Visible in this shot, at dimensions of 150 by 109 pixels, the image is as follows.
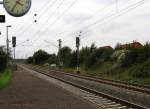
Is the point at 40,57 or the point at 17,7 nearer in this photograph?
the point at 17,7

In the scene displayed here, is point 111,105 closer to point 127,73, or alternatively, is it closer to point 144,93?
point 144,93

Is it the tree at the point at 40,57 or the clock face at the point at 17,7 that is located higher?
the tree at the point at 40,57

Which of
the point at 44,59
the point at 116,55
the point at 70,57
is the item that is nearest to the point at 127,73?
the point at 116,55

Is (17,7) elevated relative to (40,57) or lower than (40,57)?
lower

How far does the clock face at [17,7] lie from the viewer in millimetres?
18688

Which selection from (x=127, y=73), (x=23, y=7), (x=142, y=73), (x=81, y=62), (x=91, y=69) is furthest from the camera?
(x=81, y=62)

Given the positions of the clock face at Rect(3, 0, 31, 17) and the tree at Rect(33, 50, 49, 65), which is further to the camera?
the tree at Rect(33, 50, 49, 65)

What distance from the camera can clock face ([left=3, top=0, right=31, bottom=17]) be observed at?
18.7m

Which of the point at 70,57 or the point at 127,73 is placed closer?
the point at 127,73

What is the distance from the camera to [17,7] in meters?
18.9

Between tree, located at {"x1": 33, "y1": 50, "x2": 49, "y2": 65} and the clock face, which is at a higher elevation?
Result: tree, located at {"x1": 33, "y1": 50, "x2": 49, "y2": 65}

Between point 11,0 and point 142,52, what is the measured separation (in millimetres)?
38778

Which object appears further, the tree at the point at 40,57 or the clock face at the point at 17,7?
the tree at the point at 40,57

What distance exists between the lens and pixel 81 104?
848 inches
